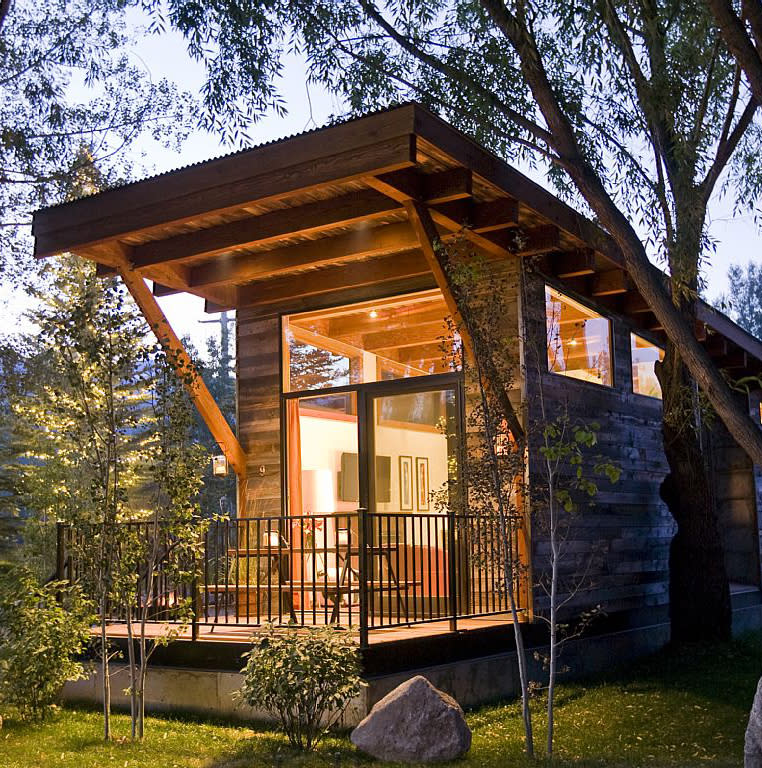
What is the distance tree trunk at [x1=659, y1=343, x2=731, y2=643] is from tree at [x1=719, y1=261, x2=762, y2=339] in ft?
145

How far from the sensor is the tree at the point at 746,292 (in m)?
51.7

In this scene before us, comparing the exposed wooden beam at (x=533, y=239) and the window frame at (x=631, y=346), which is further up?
the exposed wooden beam at (x=533, y=239)

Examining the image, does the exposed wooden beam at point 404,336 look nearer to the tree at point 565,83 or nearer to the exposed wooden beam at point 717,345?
the tree at point 565,83

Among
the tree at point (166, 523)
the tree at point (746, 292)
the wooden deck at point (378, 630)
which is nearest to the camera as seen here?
the tree at point (166, 523)

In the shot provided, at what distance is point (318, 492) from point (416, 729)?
4.29 m

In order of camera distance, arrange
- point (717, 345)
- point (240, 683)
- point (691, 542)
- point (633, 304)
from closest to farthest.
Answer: point (240, 683) < point (691, 542) < point (633, 304) < point (717, 345)

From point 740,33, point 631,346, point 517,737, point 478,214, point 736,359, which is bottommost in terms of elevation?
point 517,737

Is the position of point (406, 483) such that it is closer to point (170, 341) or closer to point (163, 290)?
point (170, 341)

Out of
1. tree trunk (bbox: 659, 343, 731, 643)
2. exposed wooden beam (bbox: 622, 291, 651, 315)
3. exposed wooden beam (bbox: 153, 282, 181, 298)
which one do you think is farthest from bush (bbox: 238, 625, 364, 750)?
exposed wooden beam (bbox: 622, 291, 651, 315)

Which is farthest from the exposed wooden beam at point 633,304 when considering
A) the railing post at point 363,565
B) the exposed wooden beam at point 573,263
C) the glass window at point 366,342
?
the railing post at point 363,565

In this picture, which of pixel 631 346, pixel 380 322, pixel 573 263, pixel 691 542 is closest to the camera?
Answer: pixel 573 263

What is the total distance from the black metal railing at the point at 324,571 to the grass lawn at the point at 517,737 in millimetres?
802

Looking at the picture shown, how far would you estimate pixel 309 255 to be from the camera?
8.86 metres

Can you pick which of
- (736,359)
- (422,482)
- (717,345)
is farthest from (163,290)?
(736,359)
